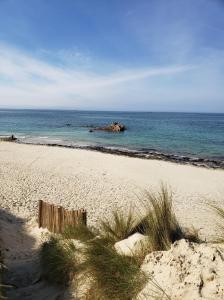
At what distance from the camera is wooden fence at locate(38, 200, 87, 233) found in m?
6.94

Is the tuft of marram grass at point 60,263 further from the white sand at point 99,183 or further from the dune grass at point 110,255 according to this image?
the white sand at point 99,183

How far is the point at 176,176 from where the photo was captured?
18.5 metres

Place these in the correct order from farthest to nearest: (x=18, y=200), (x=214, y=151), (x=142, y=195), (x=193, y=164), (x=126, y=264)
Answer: (x=214, y=151) → (x=193, y=164) → (x=142, y=195) → (x=18, y=200) → (x=126, y=264)

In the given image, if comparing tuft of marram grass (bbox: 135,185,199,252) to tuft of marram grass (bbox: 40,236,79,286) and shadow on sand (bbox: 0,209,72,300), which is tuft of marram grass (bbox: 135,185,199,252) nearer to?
tuft of marram grass (bbox: 40,236,79,286)

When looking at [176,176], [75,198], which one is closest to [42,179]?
[75,198]

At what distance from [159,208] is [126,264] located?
45.1 inches

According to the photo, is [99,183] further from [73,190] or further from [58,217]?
[58,217]

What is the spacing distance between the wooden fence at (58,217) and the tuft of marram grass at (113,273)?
191cm

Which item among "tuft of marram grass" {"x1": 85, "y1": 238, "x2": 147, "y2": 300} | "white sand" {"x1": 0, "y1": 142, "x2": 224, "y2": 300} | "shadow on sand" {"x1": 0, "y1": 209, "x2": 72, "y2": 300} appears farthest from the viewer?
"white sand" {"x1": 0, "y1": 142, "x2": 224, "y2": 300}

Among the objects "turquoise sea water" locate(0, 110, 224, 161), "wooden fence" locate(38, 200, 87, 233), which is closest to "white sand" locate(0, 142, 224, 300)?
"wooden fence" locate(38, 200, 87, 233)

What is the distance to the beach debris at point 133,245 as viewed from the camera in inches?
190

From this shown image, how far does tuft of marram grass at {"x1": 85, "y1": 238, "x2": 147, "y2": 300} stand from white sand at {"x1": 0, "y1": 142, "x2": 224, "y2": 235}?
514cm

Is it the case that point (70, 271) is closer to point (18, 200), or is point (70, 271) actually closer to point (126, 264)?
point (126, 264)

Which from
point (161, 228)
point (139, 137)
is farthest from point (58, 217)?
point (139, 137)
